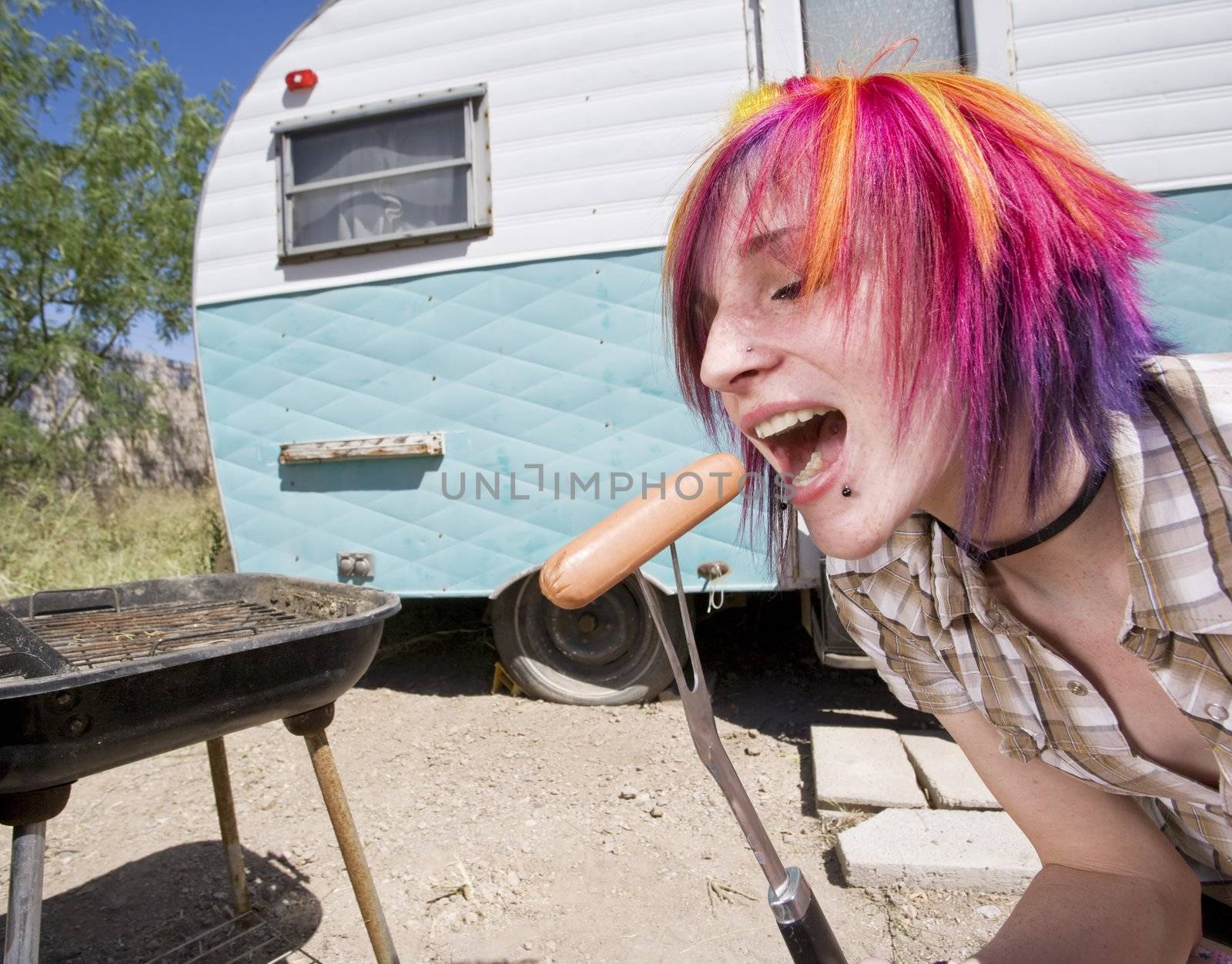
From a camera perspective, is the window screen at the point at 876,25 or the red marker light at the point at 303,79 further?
the red marker light at the point at 303,79

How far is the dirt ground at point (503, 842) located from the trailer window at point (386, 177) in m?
2.68

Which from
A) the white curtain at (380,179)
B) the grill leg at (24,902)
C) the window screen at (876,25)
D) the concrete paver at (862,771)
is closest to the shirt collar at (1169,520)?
the grill leg at (24,902)

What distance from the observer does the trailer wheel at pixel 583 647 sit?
404 centimetres

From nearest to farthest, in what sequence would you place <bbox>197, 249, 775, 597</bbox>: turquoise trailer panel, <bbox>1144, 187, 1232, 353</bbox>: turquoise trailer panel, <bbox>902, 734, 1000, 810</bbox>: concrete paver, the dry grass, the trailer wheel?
<bbox>902, 734, 1000, 810</bbox>: concrete paver
<bbox>1144, 187, 1232, 353</bbox>: turquoise trailer panel
<bbox>197, 249, 775, 597</bbox>: turquoise trailer panel
the trailer wheel
the dry grass

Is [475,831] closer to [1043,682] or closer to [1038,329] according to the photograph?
[1043,682]

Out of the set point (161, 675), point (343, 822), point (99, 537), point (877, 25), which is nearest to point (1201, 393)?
point (161, 675)

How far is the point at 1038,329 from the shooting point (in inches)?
30.9

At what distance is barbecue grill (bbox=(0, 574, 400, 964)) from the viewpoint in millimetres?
1332

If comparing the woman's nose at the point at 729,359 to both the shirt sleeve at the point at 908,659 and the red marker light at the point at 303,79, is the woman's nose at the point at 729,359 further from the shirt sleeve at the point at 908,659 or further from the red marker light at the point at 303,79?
the red marker light at the point at 303,79

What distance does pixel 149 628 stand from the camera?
2090 millimetres

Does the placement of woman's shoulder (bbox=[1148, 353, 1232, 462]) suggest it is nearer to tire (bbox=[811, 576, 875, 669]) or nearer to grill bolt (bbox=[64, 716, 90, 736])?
grill bolt (bbox=[64, 716, 90, 736])

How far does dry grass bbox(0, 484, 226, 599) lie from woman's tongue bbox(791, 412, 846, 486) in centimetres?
636

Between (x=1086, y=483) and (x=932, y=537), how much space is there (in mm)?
268

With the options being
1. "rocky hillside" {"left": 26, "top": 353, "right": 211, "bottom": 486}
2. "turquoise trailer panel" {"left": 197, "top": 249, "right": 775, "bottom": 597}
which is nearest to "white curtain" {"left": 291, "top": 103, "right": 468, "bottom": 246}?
"turquoise trailer panel" {"left": 197, "top": 249, "right": 775, "bottom": 597}
